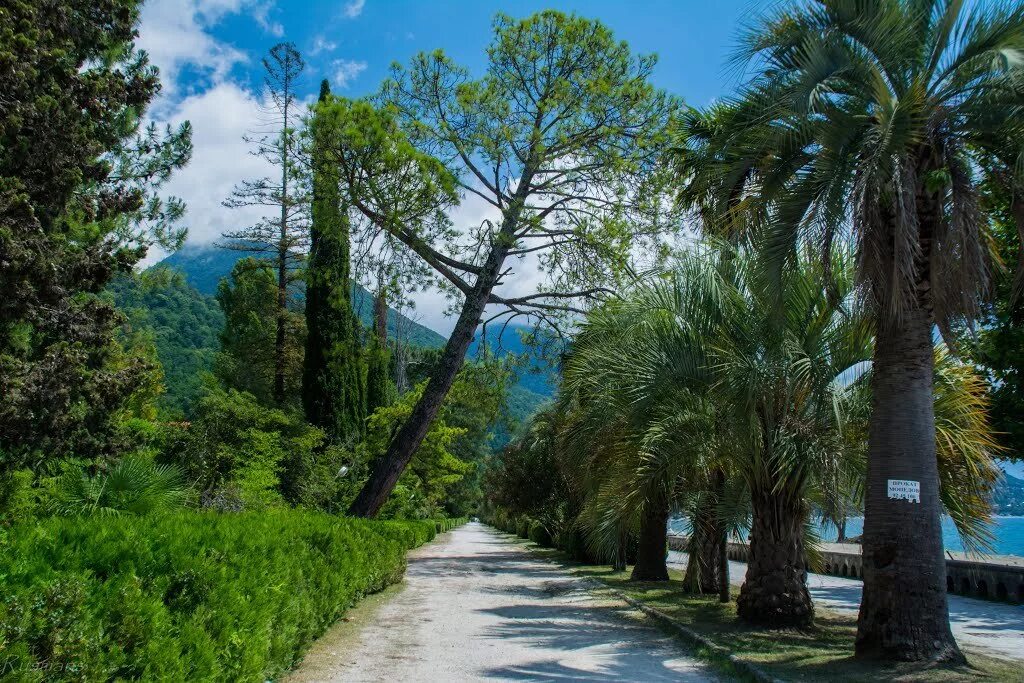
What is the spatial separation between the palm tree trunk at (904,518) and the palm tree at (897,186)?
0.04 feet

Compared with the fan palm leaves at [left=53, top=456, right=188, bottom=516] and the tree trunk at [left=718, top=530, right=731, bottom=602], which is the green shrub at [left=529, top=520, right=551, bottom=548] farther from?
the fan palm leaves at [left=53, top=456, right=188, bottom=516]

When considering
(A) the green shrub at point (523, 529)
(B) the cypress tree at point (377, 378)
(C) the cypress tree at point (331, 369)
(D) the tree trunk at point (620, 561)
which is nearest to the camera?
(D) the tree trunk at point (620, 561)

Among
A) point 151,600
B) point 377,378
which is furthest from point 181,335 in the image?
point 151,600

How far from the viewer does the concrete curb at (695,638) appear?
25.0ft

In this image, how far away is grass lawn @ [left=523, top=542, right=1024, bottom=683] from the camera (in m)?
7.34

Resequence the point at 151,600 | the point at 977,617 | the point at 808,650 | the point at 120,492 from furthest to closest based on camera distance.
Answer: the point at 977,617 < the point at 120,492 < the point at 808,650 < the point at 151,600

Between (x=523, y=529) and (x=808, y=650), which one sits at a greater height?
(x=523, y=529)

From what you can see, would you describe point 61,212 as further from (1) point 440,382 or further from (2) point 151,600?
(2) point 151,600

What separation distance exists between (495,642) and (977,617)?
934cm

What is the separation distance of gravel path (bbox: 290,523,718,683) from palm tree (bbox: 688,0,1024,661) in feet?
7.63

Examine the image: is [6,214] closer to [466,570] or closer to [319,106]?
[319,106]

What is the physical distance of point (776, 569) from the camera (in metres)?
10.7

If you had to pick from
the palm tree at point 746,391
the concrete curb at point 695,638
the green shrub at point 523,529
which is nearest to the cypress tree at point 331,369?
the concrete curb at point 695,638

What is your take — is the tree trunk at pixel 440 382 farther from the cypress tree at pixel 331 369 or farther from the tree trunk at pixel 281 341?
the tree trunk at pixel 281 341
